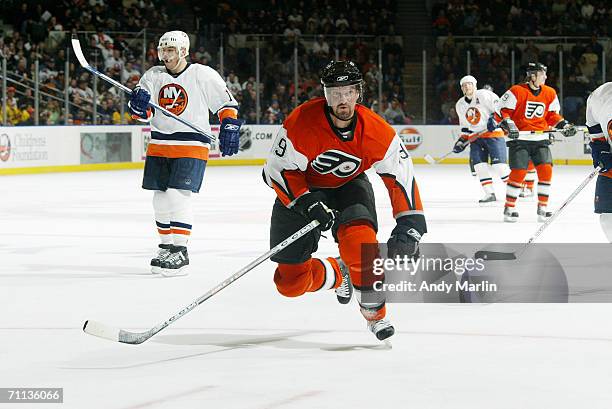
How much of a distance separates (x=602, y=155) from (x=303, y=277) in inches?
72.1

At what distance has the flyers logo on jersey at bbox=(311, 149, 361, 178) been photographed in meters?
4.25

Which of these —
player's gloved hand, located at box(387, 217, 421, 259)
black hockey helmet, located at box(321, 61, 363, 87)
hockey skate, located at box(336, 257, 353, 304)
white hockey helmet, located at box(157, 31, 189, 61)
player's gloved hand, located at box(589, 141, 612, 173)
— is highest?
white hockey helmet, located at box(157, 31, 189, 61)

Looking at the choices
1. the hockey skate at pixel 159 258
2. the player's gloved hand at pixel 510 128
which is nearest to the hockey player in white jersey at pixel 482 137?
the player's gloved hand at pixel 510 128

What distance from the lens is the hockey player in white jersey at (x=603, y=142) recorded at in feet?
18.2

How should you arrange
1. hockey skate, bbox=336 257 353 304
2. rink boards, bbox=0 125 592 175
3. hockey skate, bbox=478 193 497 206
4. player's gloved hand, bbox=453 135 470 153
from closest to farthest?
hockey skate, bbox=336 257 353 304 < hockey skate, bbox=478 193 497 206 < player's gloved hand, bbox=453 135 470 153 < rink boards, bbox=0 125 592 175

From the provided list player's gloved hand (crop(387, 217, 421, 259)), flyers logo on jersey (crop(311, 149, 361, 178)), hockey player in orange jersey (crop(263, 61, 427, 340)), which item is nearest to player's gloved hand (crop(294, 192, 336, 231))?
hockey player in orange jersey (crop(263, 61, 427, 340))

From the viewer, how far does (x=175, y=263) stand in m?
6.46

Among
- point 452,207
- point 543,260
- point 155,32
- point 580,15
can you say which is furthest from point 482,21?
point 543,260

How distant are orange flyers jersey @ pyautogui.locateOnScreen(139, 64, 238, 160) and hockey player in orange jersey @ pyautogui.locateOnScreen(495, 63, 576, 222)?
147 inches

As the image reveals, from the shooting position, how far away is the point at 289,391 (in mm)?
3518

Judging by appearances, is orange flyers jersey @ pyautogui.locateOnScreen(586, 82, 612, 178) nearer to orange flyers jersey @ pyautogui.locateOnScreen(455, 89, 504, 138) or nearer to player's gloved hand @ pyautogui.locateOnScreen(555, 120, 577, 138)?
player's gloved hand @ pyautogui.locateOnScreen(555, 120, 577, 138)

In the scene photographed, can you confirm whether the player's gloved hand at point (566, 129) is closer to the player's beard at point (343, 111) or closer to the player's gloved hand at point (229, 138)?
the player's gloved hand at point (229, 138)

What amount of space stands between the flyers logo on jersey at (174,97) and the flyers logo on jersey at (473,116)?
581 cm

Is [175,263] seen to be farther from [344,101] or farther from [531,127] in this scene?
[531,127]
